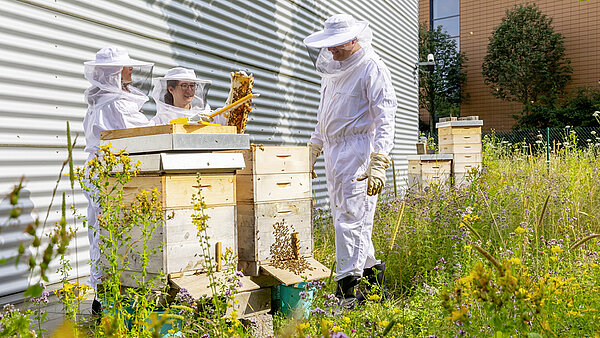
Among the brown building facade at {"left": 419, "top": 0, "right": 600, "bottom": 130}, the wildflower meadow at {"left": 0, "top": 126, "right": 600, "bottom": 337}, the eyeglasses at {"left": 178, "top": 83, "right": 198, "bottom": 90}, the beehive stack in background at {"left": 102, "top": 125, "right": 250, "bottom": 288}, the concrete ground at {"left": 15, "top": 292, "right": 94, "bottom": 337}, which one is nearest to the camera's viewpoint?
the wildflower meadow at {"left": 0, "top": 126, "right": 600, "bottom": 337}

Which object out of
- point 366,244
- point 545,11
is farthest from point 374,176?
point 545,11

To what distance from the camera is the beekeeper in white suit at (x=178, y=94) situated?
3.97 meters

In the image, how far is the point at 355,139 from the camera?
3.84m

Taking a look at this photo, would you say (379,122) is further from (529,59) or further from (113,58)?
(529,59)

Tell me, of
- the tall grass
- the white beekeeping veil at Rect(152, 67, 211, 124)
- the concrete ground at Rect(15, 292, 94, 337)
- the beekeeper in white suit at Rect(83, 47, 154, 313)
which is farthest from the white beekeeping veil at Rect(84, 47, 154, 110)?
the tall grass

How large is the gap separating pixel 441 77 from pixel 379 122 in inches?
887

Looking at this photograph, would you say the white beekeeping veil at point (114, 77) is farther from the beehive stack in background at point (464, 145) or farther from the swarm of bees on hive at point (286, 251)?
the beehive stack in background at point (464, 145)

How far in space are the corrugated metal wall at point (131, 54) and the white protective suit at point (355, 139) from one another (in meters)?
1.82

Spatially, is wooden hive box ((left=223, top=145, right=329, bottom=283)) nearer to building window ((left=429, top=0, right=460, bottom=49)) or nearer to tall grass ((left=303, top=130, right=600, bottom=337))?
tall grass ((left=303, top=130, right=600, bottom=337))

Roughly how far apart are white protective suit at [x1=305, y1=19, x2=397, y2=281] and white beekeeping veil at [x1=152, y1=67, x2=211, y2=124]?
967mm

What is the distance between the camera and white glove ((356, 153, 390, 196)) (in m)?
3.51

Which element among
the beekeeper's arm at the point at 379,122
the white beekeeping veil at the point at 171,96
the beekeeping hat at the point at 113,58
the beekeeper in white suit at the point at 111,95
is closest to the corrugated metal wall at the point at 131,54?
the beekeeper in white suit at the point at 111,95

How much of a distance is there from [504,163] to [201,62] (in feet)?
18.7

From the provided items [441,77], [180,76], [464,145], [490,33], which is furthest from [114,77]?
[490,33]
